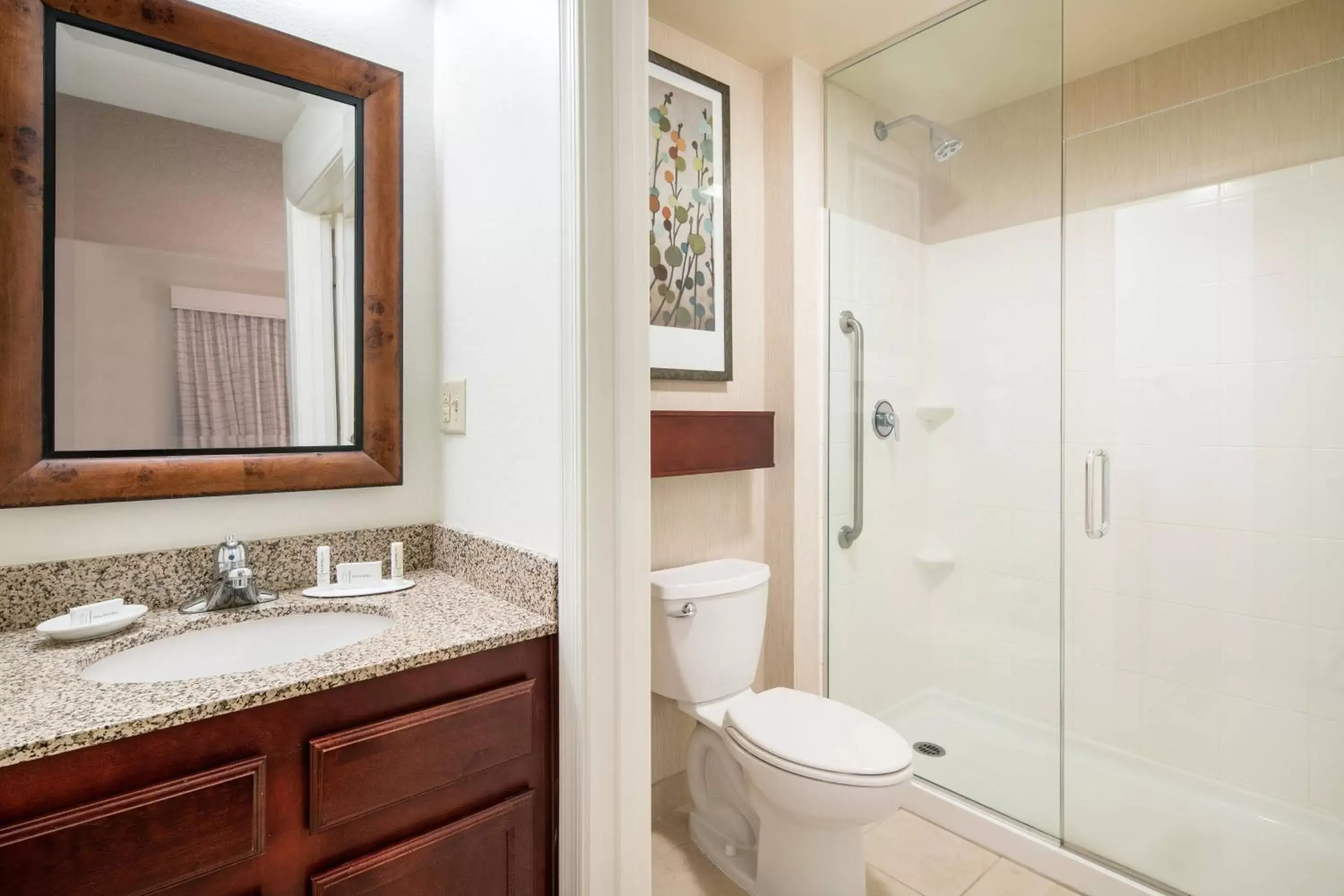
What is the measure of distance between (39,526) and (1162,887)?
249cm

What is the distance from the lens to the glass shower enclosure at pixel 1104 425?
1.77 meters

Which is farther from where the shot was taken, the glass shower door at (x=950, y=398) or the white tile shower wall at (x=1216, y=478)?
the glass shower door at (x=950, y=398)

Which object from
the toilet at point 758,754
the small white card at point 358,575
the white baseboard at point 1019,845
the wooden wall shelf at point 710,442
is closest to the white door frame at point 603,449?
the toilet at point 758,754

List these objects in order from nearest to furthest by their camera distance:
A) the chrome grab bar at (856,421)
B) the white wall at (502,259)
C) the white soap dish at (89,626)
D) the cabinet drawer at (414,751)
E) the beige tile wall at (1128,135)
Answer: the cabinet drawer at (414,751) < the white soap dish at (89,626) < the white wall at (502,259) < the beige tile wall at (1128,135) < the chrome grab bar at (856,421)

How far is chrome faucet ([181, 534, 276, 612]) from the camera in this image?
1188mm

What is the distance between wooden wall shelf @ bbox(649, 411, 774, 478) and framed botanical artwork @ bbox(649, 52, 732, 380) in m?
0.17

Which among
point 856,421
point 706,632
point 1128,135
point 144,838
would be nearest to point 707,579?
point 706,632

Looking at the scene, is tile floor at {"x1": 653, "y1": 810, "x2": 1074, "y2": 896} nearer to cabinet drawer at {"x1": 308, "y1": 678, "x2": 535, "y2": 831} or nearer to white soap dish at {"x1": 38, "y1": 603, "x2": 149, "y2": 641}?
cabinet drawer at {"x1": 308, "y1": 678, "x2": 535, "y2": 831}

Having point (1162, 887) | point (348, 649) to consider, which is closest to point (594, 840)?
point (348, 649)

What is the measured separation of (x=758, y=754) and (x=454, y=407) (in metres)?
1.05

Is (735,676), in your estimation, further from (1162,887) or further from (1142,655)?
(1142,655)

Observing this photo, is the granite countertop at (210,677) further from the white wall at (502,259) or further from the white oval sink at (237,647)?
the white wall at (502,259)

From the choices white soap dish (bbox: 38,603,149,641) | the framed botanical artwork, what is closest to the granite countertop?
white soap dish (bbox: 38,603,149,641)

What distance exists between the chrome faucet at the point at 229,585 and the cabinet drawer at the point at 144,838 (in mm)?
454
